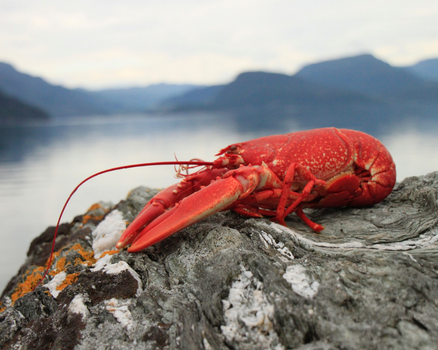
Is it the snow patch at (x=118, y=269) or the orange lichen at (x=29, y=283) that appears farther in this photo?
the orange lichen at (x=29, y=283)

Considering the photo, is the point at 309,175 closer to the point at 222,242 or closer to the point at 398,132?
the point at 222,242

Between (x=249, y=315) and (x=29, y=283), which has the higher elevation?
(x=249, y=315)

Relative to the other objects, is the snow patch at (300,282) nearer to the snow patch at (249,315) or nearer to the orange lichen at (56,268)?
the snow patch at (249,315)

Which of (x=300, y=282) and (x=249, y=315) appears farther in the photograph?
(x=300, y=282)

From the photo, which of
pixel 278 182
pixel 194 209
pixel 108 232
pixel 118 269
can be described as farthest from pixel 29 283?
pixel 278 182

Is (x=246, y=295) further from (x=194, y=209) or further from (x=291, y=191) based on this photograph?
(x=291, y=191)

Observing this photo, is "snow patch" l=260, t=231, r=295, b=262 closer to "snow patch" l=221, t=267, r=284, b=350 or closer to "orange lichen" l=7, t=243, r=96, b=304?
"snow patch" l=221, t=267, r=284, b=350

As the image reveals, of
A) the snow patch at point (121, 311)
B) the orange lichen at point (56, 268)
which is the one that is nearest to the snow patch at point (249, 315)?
the snow patch at point (121, 311)
